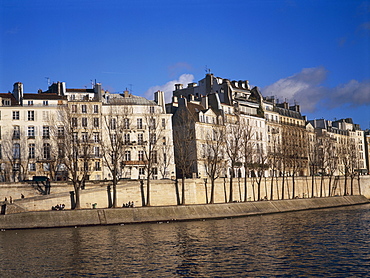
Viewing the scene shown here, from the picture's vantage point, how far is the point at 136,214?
67000mm

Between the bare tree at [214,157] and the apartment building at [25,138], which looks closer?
the bare tree at [214,157]

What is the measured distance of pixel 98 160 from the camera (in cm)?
8769

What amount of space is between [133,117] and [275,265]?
5965cm

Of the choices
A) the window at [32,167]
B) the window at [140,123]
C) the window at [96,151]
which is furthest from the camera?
the window at [140,123]

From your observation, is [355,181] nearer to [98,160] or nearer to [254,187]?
[254,187]

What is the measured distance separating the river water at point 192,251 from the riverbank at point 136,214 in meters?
2.57

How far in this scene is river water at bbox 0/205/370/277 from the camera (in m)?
34.7

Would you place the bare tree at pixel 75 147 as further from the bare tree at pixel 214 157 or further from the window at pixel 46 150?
the bare tree at pixel 214 157

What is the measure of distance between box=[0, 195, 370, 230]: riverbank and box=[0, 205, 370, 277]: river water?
2.57 m

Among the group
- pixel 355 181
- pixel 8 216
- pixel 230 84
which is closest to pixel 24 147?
pixel 8 216

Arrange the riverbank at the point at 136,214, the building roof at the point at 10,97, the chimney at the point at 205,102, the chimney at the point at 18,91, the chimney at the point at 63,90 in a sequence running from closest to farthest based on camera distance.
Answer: the riverbank at the point at 136,214 → the building roof at the point at 10,97 → the chimney at the point at 18,91 → the chimney at the point at 63,90 → the chimney at the point at 205,102

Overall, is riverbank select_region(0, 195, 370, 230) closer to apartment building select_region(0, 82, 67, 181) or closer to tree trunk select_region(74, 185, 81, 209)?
tree trunk select_region(74, 185, 81, 209)

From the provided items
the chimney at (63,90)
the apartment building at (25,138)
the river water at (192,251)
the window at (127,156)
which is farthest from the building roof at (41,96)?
the river water at (192,251)

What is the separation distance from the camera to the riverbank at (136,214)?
198 ft
